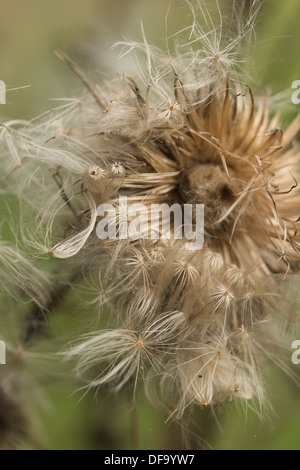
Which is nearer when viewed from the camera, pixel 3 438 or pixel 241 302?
pixel 241 302

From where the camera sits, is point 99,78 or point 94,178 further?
point 99,78

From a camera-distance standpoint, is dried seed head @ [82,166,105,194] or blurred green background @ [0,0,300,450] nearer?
dried seed head @ [82,166,105,194]

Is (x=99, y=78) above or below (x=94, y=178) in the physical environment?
above

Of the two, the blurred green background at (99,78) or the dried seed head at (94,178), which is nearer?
the dried seed head at (94,178)

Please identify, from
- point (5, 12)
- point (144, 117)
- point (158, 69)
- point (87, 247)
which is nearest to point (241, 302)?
point (87, 247)
